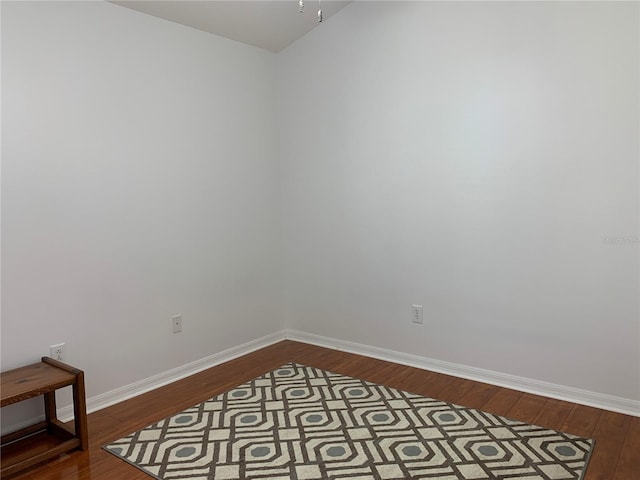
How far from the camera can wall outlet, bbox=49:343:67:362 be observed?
2.66 m

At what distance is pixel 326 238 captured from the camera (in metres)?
3.87

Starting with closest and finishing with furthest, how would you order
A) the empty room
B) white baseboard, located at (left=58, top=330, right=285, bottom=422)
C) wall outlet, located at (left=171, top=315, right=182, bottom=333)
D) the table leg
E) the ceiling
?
the table leg < the empty room < white baseboard, located at (left=58, top=330, right=285, bottom=422) < the ceiling < wall outlet, located at (left=171, top=315, right=182, bottom=333)

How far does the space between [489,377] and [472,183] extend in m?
1.24

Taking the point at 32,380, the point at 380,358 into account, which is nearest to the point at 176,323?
the point at 32,380

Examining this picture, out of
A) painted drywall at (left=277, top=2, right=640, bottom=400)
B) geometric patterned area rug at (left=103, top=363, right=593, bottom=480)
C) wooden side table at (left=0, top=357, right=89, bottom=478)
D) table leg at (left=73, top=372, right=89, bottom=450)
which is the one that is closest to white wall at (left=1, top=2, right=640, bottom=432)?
painted drywall at (left=277, top=2, right=640, bottom=400)

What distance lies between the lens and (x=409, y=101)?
11.0 feet

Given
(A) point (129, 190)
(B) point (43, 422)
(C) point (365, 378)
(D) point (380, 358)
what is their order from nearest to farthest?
(B) point (43, 422) → (A) point (129, 190) → (C) point (365, 378) → (D) point (380, 358)

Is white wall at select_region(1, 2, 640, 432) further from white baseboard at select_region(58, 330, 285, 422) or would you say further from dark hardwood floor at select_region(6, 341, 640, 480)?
dark hardwood floor at select_region(6, 341, 640, 480)

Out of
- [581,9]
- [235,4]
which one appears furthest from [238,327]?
[581,9]

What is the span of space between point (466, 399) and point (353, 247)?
135cm

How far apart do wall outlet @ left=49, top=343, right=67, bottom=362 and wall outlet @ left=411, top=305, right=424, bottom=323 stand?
219 centimetres

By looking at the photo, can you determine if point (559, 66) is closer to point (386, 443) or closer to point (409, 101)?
point (409, 101)

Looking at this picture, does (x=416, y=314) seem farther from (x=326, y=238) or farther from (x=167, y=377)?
(x=167, y=377)

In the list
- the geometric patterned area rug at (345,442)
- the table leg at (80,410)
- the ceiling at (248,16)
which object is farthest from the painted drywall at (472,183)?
the table leg at (80,410)
